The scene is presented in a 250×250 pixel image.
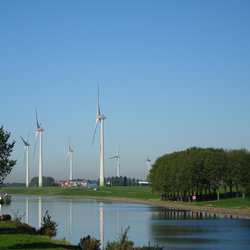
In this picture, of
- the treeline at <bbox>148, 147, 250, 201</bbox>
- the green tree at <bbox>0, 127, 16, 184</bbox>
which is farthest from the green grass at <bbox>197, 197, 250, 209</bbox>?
the green tree at <bbox>0, 127, 16, 184</bbox>

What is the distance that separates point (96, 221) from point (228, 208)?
29336mm

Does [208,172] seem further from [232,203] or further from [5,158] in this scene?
[5,158]

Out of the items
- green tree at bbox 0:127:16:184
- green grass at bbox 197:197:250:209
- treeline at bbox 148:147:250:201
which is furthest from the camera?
treeline at bbox 148:147:250:201

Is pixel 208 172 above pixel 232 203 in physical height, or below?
above

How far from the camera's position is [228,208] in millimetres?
100625

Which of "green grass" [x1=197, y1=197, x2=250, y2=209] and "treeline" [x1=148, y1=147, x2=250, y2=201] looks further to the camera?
"treeline" [x1=148, y1=147, x2=250, y2=201]

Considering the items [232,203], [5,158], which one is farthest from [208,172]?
[5,158]

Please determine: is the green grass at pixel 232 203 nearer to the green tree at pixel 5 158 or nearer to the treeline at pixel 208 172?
the treeline at pixel 208 172

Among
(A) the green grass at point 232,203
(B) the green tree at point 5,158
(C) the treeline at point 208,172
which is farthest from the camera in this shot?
(C) the treeline at point 208,172

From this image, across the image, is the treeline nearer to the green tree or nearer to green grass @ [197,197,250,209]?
green grass @ [197,197,250,209]

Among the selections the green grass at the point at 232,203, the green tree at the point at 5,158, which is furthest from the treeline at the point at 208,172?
the green tree at the point at 5,158

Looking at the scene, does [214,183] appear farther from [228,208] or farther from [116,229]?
[116,229]

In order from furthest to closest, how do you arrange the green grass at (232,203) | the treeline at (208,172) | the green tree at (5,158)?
the treeline at (208,172) → the green grass at (232,203) → the green tree at (5,158)

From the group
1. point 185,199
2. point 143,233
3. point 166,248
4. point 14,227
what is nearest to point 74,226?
point 143,233
